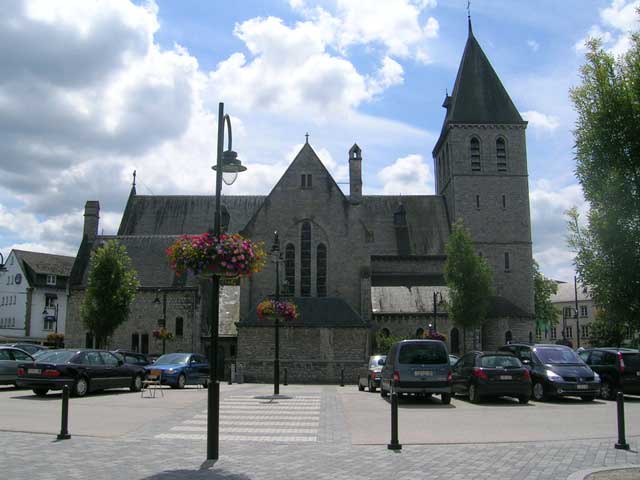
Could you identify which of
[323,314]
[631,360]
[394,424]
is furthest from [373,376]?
[394,424]

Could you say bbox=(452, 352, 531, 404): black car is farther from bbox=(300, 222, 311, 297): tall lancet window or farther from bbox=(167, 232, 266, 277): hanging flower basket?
bbox=(300, 222, 311, 297): tall lancet window

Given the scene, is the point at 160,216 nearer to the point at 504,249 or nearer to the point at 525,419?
the point at 504,249

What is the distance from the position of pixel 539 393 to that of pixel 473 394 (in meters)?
2.43

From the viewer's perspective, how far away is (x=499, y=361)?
17.9 meters

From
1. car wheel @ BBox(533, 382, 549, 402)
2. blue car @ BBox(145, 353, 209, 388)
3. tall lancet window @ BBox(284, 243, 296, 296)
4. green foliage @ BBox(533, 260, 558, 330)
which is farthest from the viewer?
green foliage @ BBox(533, 260, 558, 330)

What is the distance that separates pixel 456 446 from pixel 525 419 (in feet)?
15.0

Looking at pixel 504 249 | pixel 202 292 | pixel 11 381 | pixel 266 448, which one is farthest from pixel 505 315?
pixel 266 448

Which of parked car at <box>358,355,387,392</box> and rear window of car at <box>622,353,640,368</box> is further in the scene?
parked car at <box>358,355,387,392</box>

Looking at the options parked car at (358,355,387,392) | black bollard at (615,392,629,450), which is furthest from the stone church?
black bollard at (615,392,629,450)

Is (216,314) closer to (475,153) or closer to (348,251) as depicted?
(348,251)

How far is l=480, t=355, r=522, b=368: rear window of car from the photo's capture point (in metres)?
17.8

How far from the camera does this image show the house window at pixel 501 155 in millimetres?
47188

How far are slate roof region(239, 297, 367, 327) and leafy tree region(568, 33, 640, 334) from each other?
25541mm

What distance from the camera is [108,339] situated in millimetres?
39906
